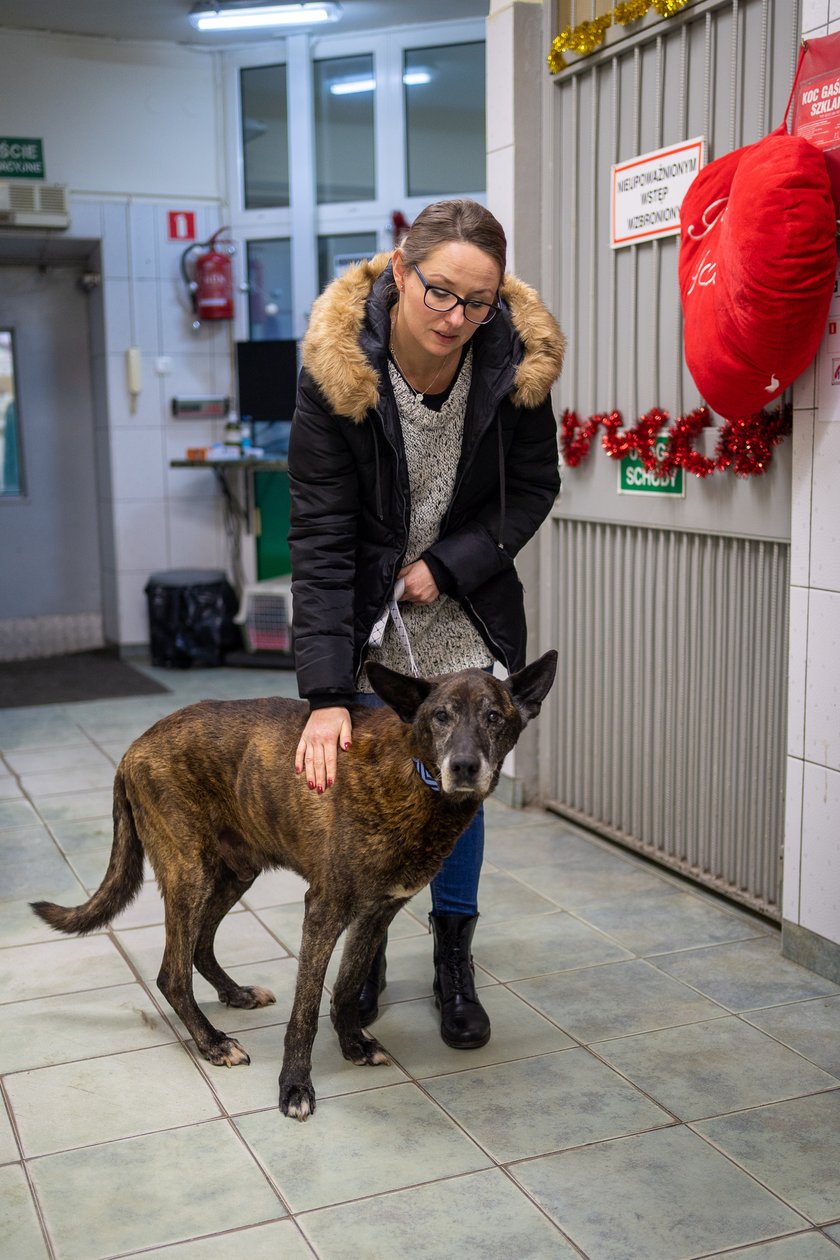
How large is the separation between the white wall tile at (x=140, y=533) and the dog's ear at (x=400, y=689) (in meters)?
5.29

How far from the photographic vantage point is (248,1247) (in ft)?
6.05

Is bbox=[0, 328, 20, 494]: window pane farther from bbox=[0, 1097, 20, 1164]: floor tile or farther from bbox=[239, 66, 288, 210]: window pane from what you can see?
bbox=[0, 1097, 20, 1164]: floor tile

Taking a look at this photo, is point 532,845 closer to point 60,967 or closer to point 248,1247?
point 60,967

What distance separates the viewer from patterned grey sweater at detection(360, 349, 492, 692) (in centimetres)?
230

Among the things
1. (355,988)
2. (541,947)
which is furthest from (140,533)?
(355,988)

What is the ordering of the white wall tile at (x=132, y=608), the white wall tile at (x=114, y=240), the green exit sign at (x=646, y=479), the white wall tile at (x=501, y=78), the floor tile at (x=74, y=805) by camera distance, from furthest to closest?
the white wall tile at (x=132, y=608) → the white wall tile at (x=114, y=240) → the floor tile at (x=74, y=805) → the white wall tile at (x=501, y=78) → the green exit sign at (x=646, y=479)

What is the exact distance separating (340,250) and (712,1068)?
5.71 meters

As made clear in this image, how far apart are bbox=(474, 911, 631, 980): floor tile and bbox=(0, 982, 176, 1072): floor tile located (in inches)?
31.9

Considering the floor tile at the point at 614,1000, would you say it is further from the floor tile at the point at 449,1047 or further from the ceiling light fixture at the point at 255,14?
the ceiling light fixture at the point at 255,14

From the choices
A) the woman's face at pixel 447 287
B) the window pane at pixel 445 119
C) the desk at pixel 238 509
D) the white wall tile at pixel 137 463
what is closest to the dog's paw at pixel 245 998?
the woman's face at pixel 447 287

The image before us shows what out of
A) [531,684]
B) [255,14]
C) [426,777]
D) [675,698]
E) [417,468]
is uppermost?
[255,14]

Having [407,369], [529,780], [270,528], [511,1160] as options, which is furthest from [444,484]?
[270,528]

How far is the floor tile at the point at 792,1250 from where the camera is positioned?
5.94 feet

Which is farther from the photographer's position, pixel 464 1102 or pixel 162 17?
pixel 162 17
